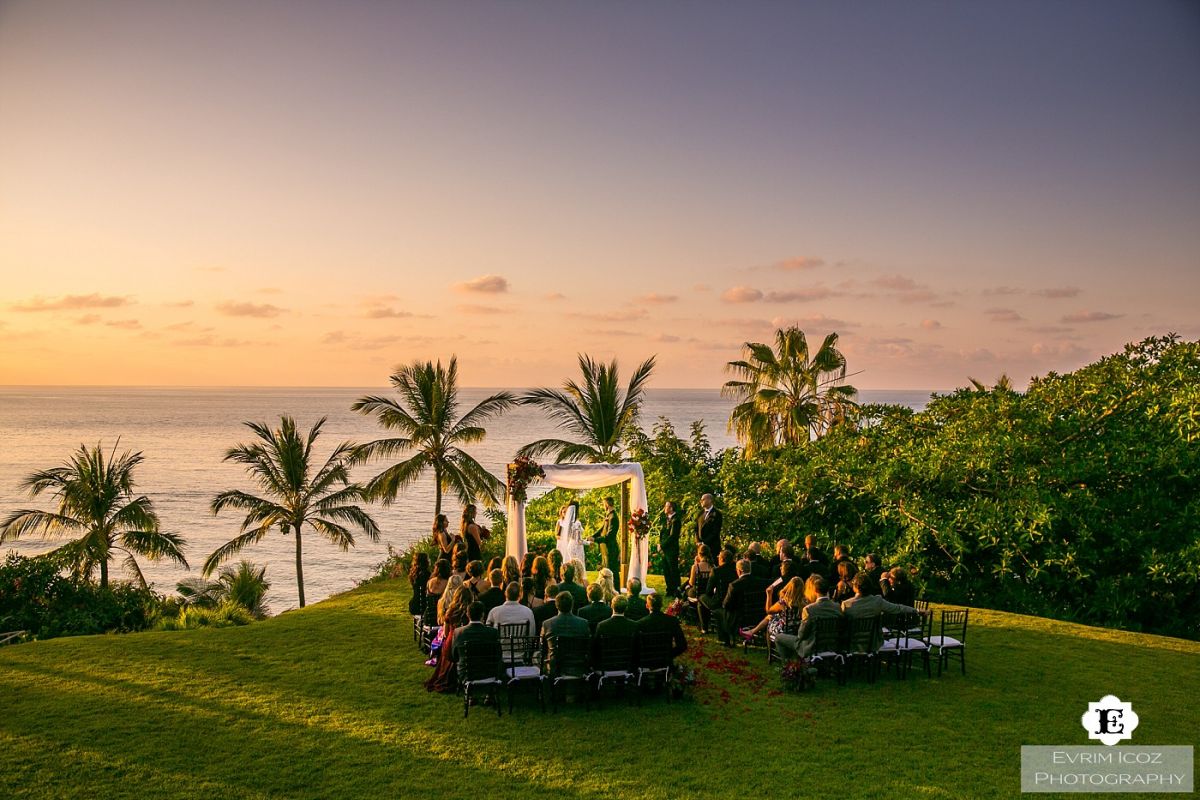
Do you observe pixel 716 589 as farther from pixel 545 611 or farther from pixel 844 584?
pixel 545 611

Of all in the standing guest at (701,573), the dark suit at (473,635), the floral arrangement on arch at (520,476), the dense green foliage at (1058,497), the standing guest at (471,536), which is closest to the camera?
the dark suit at (473,635)

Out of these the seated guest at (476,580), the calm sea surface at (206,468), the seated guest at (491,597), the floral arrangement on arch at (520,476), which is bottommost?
the calm sea surface at (206,468)

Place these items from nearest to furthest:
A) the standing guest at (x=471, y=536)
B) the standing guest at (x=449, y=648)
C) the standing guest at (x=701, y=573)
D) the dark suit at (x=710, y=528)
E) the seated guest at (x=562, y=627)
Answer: the seated guest at (x=562, y=627) < the standing guest at (x=449, y=648) < the standing guest at (x=701, y=573) < the standing guest at (x=471, y=536) < the dark suit at (x=710, y=528)

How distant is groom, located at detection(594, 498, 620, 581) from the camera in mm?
16641

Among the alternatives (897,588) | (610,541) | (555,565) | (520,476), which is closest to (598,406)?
(610,541)

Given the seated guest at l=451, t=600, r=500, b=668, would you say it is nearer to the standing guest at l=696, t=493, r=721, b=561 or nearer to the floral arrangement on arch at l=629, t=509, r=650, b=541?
the standing guest at l=696, t=493, r=721, b=561

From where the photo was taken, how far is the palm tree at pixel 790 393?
76.0 feet

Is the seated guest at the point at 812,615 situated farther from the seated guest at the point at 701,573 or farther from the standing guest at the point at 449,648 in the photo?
the standing guest at the point at 449,648

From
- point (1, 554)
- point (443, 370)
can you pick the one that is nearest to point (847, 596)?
point (443, 370)

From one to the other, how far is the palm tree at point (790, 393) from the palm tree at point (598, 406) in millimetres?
3344

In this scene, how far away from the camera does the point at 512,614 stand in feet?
30.8

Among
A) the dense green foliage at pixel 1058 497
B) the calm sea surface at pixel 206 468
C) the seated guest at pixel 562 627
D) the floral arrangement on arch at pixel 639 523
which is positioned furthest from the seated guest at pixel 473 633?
the calm sea surface at pixel 206 468

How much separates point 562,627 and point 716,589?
3955 millimetres

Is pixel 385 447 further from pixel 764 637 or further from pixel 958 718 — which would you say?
pixel 958 718
